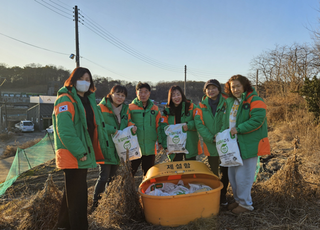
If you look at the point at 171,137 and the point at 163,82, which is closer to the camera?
the point at 171,137

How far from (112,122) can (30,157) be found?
6927 mm

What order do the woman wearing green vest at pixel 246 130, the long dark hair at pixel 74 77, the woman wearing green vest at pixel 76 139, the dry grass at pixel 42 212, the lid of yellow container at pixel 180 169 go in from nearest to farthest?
the woman wearing green vest at pixel 76 139 → the long dark hair at pixel 74 77 → the dry grass at pixel 42 212 → the woman wearing green vest at pixel 246 130 → the lid of yellow container at pixel 180 169

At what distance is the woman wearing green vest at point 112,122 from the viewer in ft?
10.5

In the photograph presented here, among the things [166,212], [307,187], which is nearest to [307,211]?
[307,187]

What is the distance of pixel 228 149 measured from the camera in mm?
2818

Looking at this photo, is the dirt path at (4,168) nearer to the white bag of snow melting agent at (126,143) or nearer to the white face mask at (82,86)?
the white bag of snow melting agent at (126,143)

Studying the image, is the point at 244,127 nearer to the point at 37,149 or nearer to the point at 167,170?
the point at 167,170

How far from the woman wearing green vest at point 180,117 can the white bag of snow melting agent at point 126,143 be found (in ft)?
1.73

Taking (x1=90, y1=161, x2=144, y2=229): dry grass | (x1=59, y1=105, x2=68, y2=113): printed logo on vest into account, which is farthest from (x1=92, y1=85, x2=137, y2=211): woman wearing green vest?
(x1=59, y1=105, x2=68, y2=113): printed logo on vest

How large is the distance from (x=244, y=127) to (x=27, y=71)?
9724cm

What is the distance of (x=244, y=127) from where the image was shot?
9.01ft

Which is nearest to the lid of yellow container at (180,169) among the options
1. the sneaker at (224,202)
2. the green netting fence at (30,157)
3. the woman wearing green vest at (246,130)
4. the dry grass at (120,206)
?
the dry grass at (120,206)

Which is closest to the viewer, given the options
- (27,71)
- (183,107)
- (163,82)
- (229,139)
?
(229,139)

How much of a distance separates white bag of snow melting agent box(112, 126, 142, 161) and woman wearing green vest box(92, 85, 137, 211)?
0.09 metres
